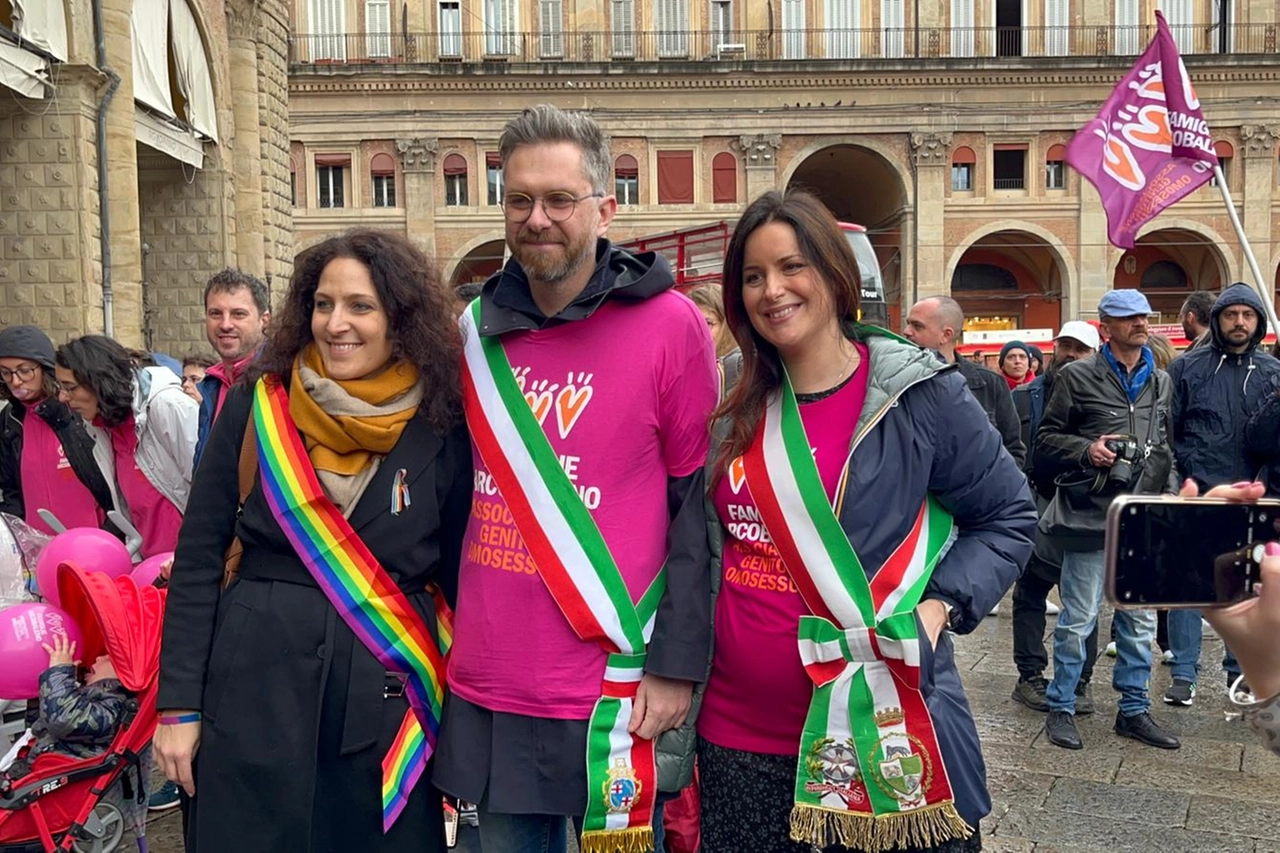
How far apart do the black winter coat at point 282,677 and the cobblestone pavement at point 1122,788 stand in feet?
5.87

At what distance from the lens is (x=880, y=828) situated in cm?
217

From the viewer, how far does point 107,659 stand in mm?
3684

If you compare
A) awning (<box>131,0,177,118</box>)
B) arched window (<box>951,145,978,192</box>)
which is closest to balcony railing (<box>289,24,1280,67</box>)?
arched window (<box>951,145,978,192</box>)

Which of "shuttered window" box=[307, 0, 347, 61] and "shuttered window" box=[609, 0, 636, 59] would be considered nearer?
"shuttered window" box=[609, 0, 636, 59]

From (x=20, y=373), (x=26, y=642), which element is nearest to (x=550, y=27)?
(x=20, y=373)

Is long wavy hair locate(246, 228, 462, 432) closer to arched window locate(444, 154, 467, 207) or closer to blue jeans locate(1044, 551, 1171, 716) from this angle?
blue jeans locate(1044, 551, 1171, 716)

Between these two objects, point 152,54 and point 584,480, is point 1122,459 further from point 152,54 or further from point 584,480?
point 152,54

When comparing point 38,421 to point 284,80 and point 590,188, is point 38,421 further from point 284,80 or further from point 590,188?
point 284,80

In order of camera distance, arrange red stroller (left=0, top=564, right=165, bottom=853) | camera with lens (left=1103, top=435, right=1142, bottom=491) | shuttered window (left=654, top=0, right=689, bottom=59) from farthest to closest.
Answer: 1. shuttered window (left=654, top=0, right=689, bottom=59)
2. camera with lens (left=1103, top=435, right=1142, bottom=491)
3. red stroller (left=0, top=564, right=165, bottom=853)

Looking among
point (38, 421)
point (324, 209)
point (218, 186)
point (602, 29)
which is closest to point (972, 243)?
point (602, 29)

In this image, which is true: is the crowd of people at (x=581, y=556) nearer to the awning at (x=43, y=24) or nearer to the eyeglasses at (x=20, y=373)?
the eyeglasses at (x=20, y=373)

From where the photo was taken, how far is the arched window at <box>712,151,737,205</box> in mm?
34906

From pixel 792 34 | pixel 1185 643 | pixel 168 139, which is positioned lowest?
pixel 1185 643

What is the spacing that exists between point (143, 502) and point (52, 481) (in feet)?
2.70
